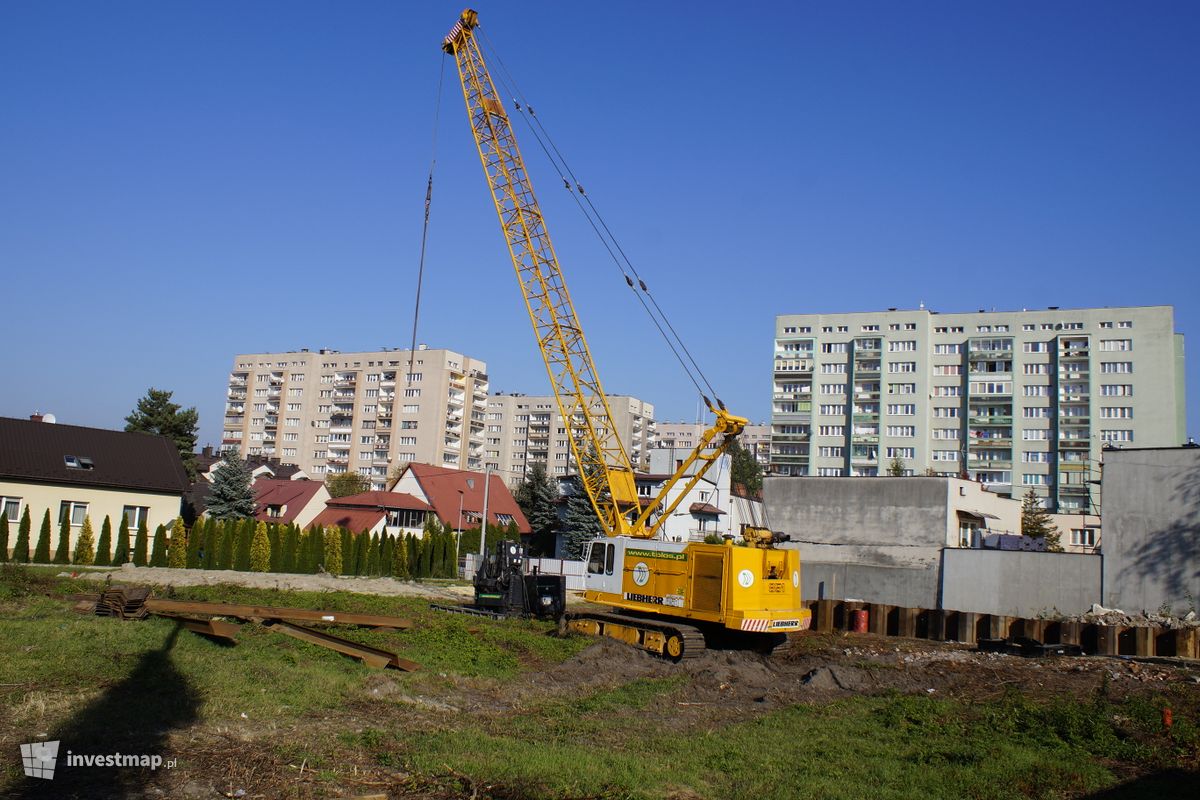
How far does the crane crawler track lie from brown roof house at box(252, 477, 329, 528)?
125ft

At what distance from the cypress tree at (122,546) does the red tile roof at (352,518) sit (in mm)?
14992

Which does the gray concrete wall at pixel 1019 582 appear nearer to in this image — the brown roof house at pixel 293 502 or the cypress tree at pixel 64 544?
the cypress tree at pixel 64 544

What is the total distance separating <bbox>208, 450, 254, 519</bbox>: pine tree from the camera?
163 ft

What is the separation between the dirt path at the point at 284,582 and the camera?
31312 millimetres

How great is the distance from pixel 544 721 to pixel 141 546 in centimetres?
3287

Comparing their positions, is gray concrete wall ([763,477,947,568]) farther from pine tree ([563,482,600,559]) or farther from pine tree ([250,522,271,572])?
pine tree ([250,522,271,572])

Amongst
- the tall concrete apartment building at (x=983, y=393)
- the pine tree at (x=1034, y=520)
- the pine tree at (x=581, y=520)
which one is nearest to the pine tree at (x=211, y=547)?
the pine tree at (x=581, y=520)

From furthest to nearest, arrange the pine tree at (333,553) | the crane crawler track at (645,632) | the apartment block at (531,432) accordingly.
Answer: the apartment block at (531,432) → the pine tree at (333,553) → the crane crawler track at (645,632)

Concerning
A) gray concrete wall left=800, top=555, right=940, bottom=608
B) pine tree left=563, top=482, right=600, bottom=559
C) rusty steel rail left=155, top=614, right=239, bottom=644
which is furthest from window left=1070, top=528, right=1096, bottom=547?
rusty steel rail left=155, top=614, right=239, bottom=644

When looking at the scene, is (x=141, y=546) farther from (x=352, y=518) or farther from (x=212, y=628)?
(x=212, y=628)

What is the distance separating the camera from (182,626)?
16.6 meters

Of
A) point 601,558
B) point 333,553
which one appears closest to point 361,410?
point 333,553

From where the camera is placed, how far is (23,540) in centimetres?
3712

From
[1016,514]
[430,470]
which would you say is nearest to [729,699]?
[1016,514]
